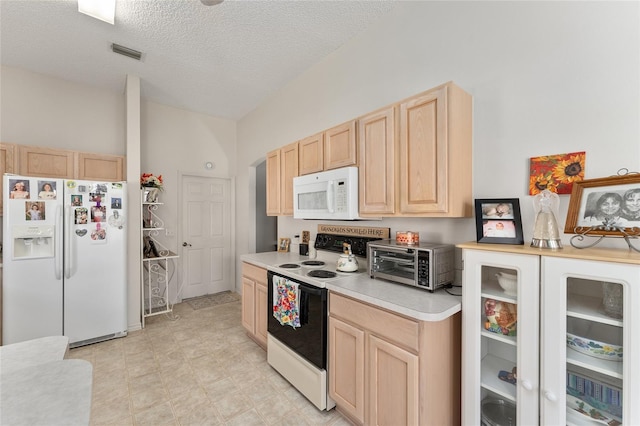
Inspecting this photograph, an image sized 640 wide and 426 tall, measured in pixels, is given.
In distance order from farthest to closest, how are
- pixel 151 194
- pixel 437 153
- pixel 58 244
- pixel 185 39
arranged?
pixel 151 194, pixel 58 244, pixel 185 39, pixel 437 153

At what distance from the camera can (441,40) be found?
1963 mm

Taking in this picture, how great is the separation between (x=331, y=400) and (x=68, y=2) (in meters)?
3.76

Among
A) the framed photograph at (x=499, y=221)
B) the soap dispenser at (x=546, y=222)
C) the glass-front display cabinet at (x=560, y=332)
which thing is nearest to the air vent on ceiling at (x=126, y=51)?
the framed photograph at (x=499, y=221)

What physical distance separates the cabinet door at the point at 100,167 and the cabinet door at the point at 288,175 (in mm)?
2244

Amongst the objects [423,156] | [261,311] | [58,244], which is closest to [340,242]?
[261,311]

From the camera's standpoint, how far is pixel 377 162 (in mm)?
2041

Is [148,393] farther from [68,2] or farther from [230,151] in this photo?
[230,151]

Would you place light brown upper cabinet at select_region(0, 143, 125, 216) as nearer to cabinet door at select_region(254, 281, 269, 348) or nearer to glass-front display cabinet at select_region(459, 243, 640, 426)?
cabinet door at select_region(254, 281, 269, 348)

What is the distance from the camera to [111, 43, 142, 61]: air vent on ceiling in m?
2.79

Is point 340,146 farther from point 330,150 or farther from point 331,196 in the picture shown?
point 331,196

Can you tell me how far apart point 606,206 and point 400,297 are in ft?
3.45

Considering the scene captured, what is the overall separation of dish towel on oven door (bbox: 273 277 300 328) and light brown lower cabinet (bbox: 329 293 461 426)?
0.41m

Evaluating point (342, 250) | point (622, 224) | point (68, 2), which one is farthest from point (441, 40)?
point (68, 2)

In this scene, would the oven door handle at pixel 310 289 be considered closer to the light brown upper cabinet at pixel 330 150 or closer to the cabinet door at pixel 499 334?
the cabinet door at pixel 499 334
